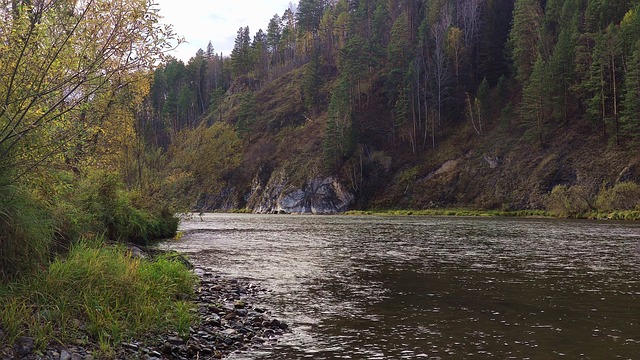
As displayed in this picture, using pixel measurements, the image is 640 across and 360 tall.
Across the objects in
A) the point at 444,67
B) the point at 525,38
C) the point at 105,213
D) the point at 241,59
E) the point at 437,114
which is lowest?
the point at 105,213

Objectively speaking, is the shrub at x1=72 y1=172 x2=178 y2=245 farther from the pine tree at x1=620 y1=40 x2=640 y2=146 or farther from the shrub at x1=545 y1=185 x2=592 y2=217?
the pine tree at x1=620 y1=40 x2=640 y2=146

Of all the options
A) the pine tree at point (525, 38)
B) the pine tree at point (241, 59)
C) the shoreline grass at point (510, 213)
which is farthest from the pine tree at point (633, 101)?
the pine tree at point (241, 59)

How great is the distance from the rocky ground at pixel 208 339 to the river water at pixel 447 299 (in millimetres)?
530

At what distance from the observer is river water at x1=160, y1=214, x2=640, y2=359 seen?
970 centimetres

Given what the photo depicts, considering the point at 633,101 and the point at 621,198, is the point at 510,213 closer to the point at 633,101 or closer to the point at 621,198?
the point at 621,198

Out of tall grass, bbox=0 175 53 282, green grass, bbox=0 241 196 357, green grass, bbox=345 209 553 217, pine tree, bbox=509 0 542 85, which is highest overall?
pine tree, bbox=509 0 542 85

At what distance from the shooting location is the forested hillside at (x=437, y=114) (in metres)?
69.2

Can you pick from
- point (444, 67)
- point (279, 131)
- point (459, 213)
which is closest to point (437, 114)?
point (444, 67)

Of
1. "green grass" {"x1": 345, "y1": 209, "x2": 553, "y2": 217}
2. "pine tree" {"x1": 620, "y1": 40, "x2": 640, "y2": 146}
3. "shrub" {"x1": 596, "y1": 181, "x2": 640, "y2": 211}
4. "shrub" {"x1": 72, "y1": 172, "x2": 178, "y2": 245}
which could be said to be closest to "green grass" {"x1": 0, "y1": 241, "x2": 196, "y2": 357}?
"shrub" {"x1": 72, "y1": 172, "x2": 178, "y2": 245}

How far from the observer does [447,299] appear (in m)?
14.1

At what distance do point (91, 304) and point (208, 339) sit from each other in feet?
7.98

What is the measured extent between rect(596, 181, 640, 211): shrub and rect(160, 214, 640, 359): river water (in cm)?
3330

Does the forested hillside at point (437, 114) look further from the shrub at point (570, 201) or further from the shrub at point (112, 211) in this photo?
the shrub at point (112, 211)

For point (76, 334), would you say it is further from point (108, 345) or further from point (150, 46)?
point (150, 46)
